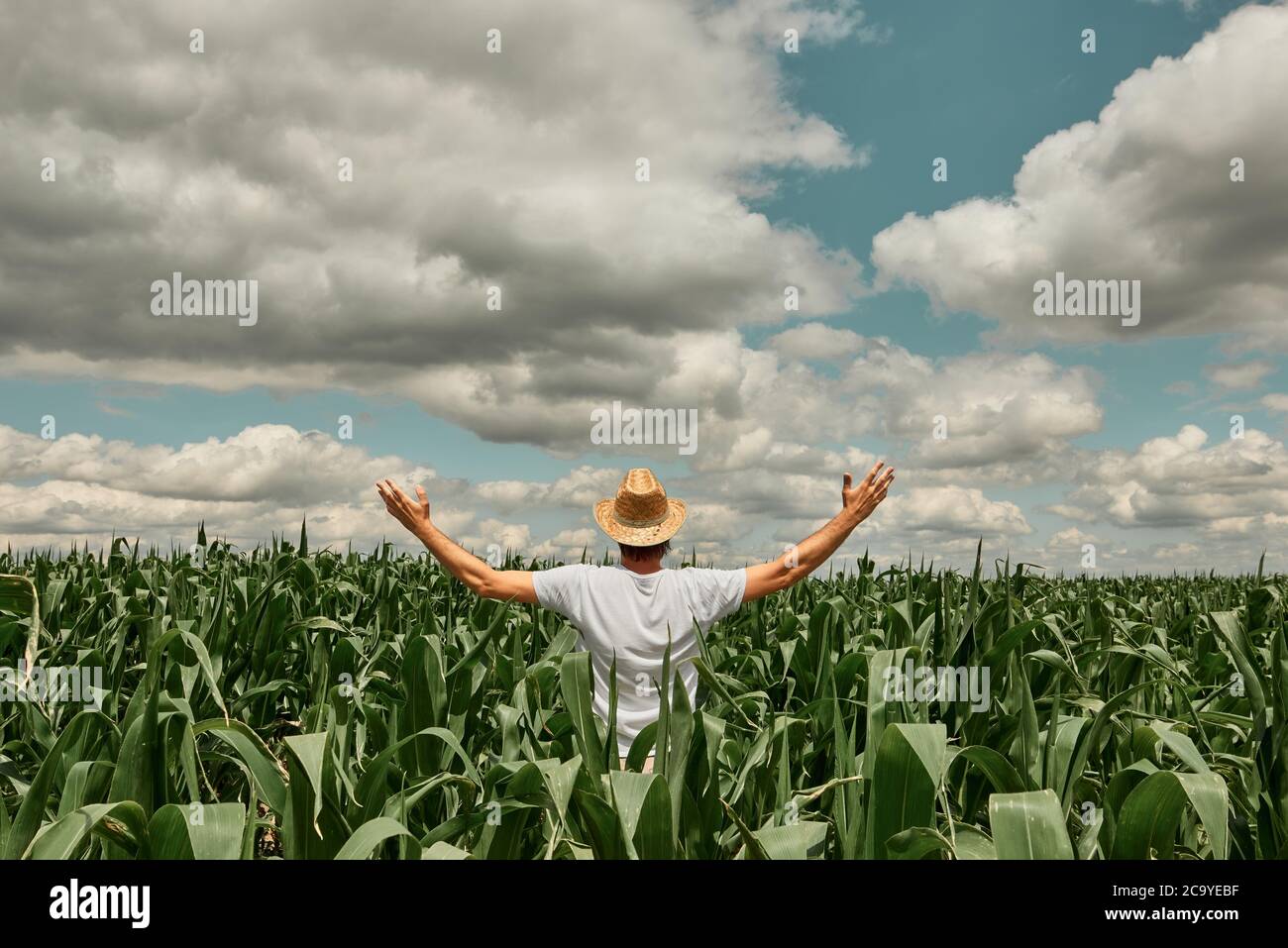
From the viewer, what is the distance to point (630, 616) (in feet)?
12.3

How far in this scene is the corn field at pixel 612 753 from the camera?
197 centimetres

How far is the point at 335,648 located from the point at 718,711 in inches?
85.3

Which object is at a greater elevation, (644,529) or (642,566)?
(644,529)

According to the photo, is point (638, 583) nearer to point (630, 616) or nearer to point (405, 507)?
point (630, 616)

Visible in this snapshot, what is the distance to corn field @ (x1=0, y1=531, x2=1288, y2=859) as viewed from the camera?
1.97 meters

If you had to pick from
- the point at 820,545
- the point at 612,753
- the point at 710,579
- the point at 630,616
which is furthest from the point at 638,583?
the point at 612,753

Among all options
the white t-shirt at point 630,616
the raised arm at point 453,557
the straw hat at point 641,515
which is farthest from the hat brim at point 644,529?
the raised arm at point 453,557

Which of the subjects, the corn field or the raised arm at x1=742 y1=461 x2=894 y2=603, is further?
the raised arm at x1=742 y1=461 x2=894 y2=603

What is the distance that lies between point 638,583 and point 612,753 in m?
1.50

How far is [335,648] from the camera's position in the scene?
4344mm

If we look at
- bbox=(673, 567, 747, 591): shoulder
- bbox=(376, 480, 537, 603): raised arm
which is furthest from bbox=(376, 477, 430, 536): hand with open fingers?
bbox=(673, 567, 747, 591): shoulder

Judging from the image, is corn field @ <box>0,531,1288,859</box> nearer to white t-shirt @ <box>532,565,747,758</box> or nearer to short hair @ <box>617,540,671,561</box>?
white t-shirt @ <box>532,565,747,758</box>
